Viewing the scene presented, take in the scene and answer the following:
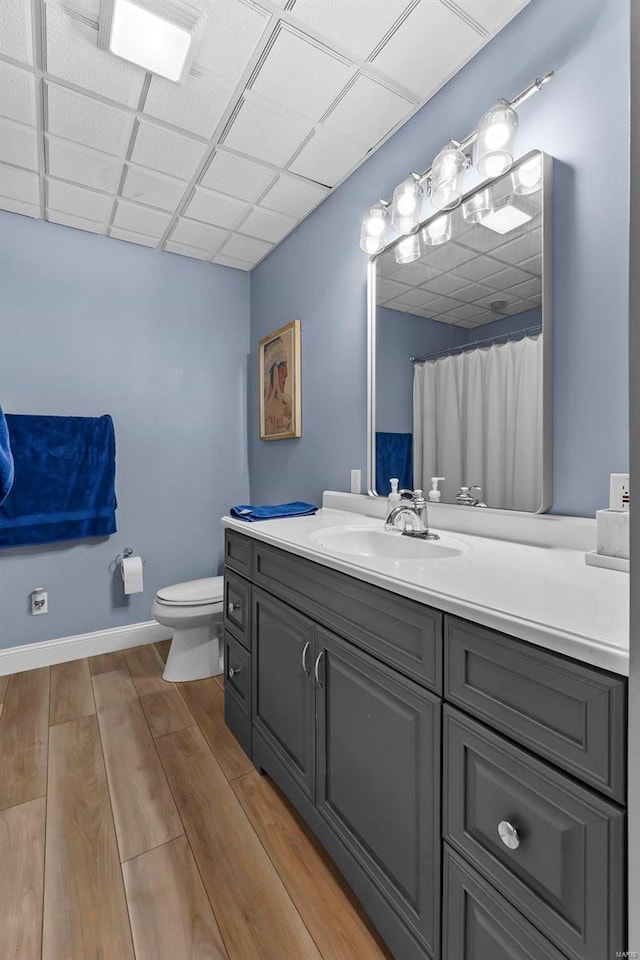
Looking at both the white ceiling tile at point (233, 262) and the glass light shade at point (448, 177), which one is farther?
the white ceiling tile at point (233, 262)

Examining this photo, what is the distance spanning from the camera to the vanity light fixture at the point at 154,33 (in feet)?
3.99

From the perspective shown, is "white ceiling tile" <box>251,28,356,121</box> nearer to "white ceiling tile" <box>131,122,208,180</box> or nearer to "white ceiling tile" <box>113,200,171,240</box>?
"white ceiling tile" <box>131,122,208,180</box>

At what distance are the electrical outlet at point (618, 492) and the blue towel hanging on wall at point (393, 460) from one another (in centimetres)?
70

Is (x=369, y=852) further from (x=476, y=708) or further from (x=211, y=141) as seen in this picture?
(x=211, y=141)

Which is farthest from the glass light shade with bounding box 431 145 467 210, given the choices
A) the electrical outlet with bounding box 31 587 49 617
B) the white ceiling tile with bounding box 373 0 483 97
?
the electrical outlet with bounding box 31 587 49 617

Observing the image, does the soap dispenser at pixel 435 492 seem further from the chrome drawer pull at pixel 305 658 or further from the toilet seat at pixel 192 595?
the toilet seat at pixel 192 595

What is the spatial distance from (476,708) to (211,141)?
2.12 metres

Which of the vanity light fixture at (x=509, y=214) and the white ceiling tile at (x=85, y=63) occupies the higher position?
the white ceiling tile at (x=85, y=63)

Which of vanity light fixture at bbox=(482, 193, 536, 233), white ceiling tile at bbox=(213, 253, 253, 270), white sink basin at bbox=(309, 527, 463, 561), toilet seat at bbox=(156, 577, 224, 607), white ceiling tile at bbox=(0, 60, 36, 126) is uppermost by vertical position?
white ceiling tile at bbox=(213, 253, 253, 270)

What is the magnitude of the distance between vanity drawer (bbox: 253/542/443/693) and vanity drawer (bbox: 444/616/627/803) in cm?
5

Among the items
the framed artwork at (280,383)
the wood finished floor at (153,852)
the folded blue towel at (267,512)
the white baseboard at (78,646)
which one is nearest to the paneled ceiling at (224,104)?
the framed artwork at (280,383)

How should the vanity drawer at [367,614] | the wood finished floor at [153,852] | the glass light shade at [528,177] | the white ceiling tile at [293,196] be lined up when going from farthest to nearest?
1. the white ceiling tile at [293,196]
2. the glass light shade at [528,177]
3. the wood finished floor at [153,852]
4. the vanity drawer at [367,614]

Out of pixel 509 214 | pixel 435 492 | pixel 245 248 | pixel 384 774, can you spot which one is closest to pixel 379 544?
pixel 435 492

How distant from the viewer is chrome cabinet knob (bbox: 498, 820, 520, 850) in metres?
0.65
